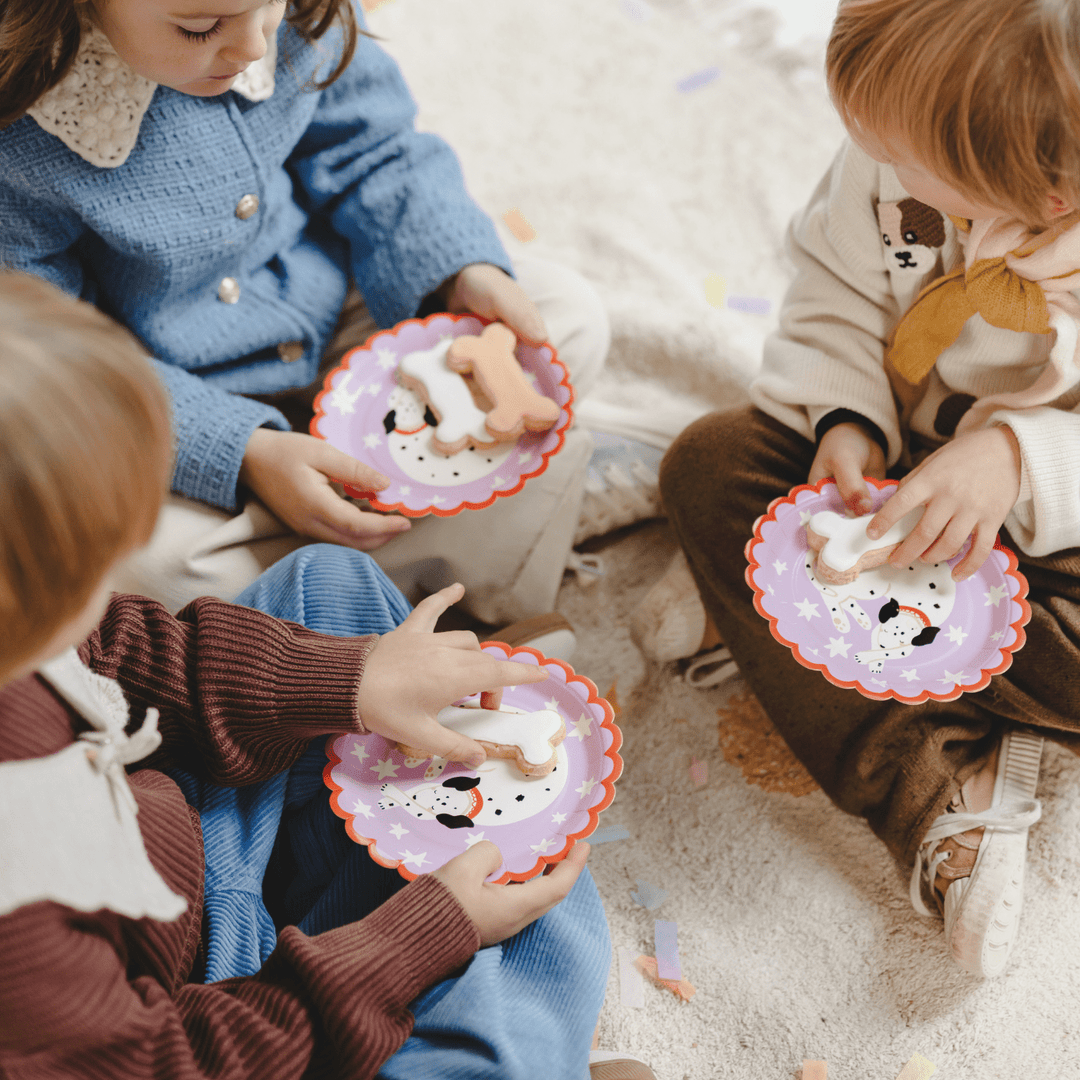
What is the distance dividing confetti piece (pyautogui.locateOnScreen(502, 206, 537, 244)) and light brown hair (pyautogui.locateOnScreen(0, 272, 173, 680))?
92 cm

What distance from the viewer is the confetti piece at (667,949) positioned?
83cm

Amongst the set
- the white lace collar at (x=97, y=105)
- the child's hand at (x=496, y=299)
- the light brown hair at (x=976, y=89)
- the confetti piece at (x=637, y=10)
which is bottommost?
the child's hand at (x=496, y=299)

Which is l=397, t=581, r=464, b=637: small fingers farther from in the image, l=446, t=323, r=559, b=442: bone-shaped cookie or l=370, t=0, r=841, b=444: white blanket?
l=370, t=0, r=841, b=444: white blanket

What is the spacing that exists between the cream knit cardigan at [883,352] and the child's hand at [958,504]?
0.06 ft

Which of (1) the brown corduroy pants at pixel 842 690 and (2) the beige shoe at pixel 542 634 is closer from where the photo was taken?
(1) the brown corduroy pants at pixel 842 690

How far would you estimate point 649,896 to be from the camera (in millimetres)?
875

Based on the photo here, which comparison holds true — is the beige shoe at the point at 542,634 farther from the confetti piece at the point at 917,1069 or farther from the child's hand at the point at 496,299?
the confetti piece at the point at 917,1069

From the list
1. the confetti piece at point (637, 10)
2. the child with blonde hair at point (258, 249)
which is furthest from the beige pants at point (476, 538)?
the confetti piece at point (637, 10)

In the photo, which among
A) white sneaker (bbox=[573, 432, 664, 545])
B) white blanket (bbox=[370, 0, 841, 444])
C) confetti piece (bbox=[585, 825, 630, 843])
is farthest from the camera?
white blanket (bbox=[370, 0, 841, 444])

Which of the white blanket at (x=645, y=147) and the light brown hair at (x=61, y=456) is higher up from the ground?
the light brown hair at (x=61, y=456)

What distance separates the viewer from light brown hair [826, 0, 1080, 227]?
1.84ft

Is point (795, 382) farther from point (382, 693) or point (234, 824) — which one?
point (234, 824)

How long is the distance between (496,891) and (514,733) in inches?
4.3

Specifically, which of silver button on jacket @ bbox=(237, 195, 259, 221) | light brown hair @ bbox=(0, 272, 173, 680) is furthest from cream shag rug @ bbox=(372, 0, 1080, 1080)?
light brown hair @ bbox=(0, 272, 173, 680)
